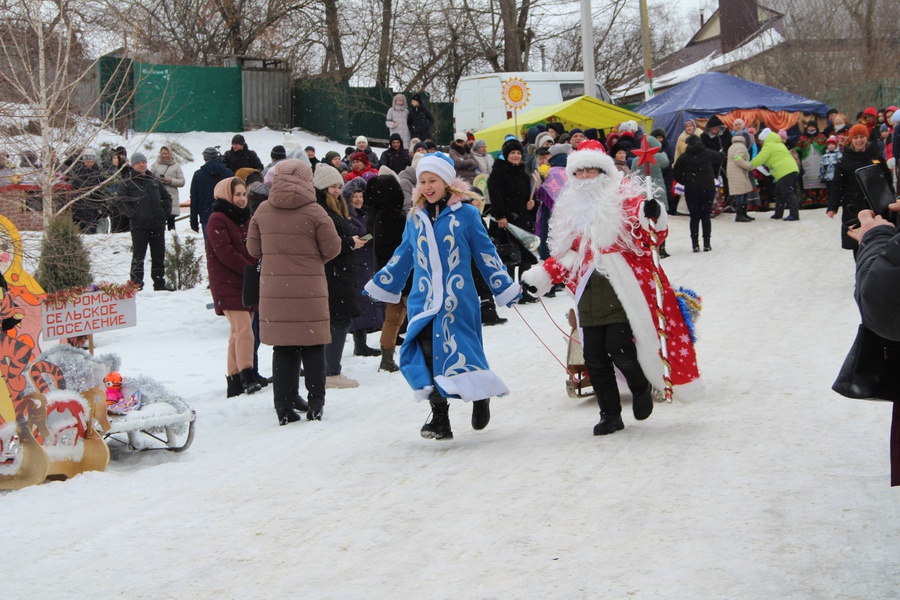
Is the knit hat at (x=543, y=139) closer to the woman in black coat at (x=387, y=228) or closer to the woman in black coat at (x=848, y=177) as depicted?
the woman in black coat at (x=848, y=177)

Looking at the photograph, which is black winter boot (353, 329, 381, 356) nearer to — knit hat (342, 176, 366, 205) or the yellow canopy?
knit hat (342, 176, 366, 205)

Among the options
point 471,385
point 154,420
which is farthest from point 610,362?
point 154,420

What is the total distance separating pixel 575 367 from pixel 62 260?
577 cm

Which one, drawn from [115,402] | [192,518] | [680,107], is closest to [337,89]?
[680,107]

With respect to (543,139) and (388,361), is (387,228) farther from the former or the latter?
(543,139)

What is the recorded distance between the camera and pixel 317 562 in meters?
4.42

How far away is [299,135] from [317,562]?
86.3 ft

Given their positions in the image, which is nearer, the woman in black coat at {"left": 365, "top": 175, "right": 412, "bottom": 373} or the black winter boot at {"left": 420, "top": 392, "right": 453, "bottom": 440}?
the black winter boot at {"left": 420, "top": 392, "right": 453, "bottom": 440}

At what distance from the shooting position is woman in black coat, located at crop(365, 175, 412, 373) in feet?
32.6

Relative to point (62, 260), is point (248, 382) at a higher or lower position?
lower

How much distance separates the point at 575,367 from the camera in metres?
7.74

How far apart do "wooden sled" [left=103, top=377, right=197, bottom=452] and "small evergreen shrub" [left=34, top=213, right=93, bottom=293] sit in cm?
361

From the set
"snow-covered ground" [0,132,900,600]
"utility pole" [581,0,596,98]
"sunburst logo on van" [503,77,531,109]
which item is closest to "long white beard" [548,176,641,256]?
"snow-covered ground" [0,132,900,600]

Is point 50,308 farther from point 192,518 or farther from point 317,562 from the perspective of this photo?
point 317,562
